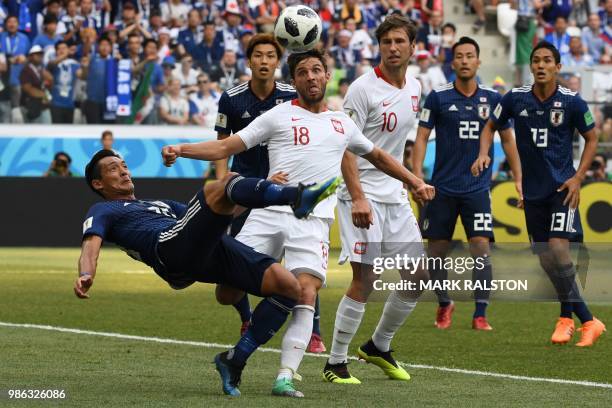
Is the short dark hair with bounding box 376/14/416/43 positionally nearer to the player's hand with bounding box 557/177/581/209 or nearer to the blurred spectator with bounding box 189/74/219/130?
the player's hand with bounding box 557/177/581/209

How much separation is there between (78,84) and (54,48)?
107 centimetres

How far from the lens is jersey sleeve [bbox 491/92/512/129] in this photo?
11320 millimetres

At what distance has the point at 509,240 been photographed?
811 inches

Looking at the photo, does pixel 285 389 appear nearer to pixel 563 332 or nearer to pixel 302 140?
pixel 302 140

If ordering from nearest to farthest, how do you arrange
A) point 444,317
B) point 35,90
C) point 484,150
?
1. point 484,150
2. point 444,317
3. point 35,90

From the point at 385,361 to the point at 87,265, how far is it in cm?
232

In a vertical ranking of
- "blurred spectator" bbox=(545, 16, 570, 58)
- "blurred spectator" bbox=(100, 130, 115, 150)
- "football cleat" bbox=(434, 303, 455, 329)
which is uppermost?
"blurred spectator" bbox=(545, 16, 570, 58)

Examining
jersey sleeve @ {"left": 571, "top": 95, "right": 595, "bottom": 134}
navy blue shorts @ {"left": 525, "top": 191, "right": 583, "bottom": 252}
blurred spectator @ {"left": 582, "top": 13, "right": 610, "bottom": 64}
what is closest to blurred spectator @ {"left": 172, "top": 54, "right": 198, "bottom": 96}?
blurred spectator @ {"left": 582, "top": 13, "right": 610, "bottom": 64}

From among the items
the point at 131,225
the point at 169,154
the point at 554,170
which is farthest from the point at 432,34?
the point at 169,154

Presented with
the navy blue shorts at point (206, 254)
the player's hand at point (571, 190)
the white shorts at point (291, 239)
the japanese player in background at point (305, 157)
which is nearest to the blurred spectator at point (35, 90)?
the player's hand at point (571, 190)

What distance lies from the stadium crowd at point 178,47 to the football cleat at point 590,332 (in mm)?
11630

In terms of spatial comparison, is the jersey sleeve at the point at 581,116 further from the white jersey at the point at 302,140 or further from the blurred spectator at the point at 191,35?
the blurred spectator at the point at 191,35

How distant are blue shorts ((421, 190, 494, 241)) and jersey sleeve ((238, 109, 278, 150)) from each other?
4.29 metres

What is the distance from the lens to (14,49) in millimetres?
23547
